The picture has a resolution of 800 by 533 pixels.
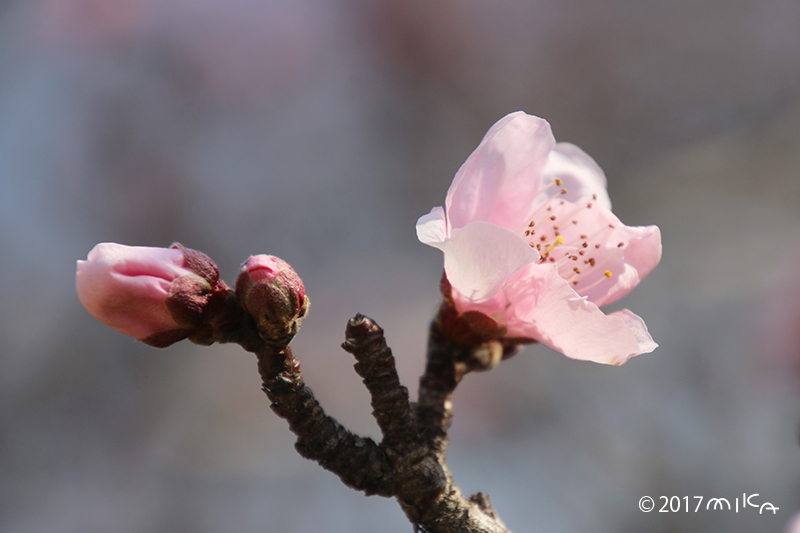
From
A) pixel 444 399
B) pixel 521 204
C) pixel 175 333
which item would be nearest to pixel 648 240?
pixel 521 204

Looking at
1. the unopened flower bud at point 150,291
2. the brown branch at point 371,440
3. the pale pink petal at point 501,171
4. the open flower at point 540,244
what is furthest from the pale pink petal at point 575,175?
the unopened flower bud at point 150,291

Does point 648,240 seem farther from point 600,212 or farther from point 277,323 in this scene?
point 277,323

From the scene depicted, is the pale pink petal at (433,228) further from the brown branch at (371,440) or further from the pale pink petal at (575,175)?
the pale pink petal at (575,175)

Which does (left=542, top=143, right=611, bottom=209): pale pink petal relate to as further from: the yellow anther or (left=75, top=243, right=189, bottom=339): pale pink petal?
(left=75, top=243, right=189, bottom=339): pale pink petal

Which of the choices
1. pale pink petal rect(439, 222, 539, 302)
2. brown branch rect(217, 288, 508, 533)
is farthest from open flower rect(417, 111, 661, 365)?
brown branch rect(217, 288, 508, 533)

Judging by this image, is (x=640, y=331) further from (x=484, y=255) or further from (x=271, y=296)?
(x=271, y=296)

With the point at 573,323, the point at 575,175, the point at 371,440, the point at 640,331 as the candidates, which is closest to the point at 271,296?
the point at 371,440
